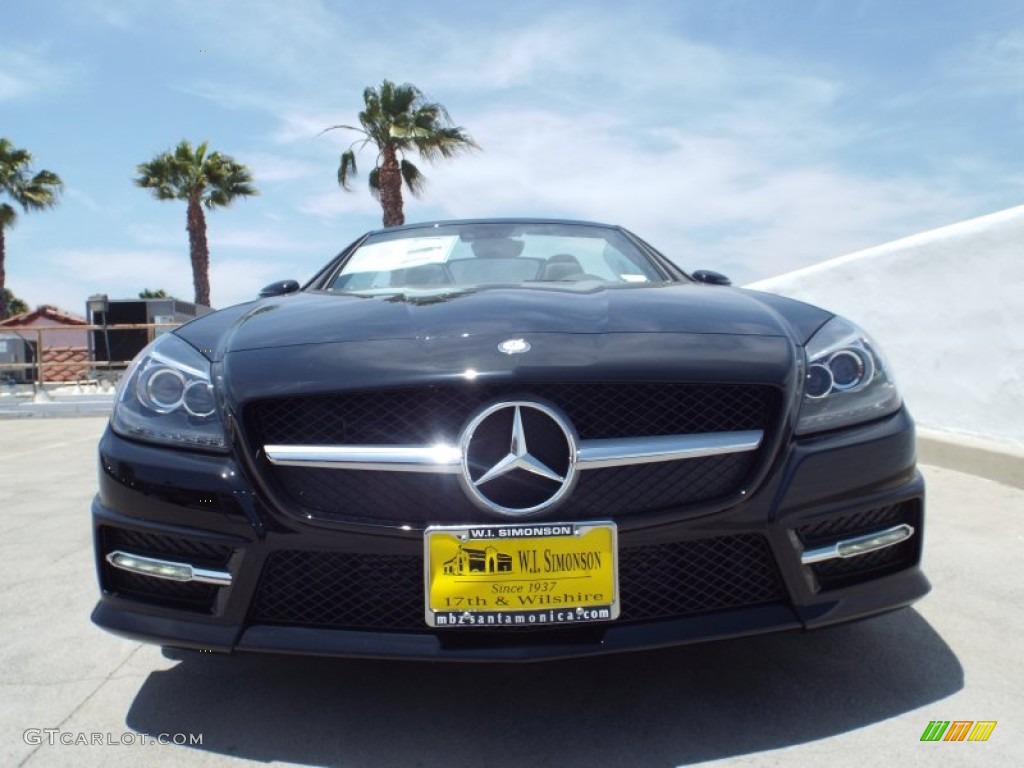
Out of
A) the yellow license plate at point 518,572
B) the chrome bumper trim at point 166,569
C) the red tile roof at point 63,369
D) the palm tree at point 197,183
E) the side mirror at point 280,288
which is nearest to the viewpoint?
the yellow license plate at point 518,572

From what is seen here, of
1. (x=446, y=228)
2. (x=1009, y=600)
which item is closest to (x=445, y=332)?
(x=446, y=228)

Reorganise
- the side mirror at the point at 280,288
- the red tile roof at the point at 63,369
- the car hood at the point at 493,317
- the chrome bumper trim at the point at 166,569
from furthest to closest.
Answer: the red tile roof at the point at 63,369
the side mirror at the point at 280,288
the car hood at the point at 493,317
the chrome bumper trim at the point at 166,569

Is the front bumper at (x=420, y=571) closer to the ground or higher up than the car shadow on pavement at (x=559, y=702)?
higher up

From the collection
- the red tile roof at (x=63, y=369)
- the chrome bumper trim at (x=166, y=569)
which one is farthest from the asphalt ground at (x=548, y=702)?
the red tile roof at (x=63, y=369)

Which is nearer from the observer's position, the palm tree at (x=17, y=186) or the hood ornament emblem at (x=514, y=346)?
the hood ornament emblem at (x=514, y=346)

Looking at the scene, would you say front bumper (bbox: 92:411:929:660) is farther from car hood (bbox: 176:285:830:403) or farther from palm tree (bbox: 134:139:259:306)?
palm tree (bbox: 134:139:259:306)

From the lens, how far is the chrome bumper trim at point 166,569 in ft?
5.92

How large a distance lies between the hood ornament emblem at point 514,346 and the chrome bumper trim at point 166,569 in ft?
2.44

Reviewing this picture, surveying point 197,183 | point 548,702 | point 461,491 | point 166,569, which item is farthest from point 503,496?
point 197,183

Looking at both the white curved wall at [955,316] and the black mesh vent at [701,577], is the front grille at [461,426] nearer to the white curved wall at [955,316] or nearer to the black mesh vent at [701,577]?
the black mesh vent at [701,577]

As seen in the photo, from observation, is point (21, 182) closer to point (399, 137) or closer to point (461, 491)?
point (399, 137)

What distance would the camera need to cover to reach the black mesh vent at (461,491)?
1.76 m

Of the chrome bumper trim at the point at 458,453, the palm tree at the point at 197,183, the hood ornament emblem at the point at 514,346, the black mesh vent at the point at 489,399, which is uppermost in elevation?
the palm tree at the point at 197,183

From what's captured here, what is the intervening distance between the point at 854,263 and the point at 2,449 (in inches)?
309
